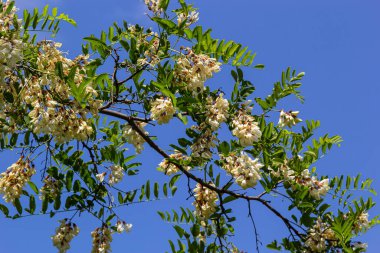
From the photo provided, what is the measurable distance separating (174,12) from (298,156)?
1.32 metres

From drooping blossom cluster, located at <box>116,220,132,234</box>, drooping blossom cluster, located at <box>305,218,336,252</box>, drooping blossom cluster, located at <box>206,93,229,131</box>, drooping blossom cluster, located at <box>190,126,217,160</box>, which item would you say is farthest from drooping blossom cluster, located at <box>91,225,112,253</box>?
drooping blossom cluster, located at <box>305,218,336,252</box>

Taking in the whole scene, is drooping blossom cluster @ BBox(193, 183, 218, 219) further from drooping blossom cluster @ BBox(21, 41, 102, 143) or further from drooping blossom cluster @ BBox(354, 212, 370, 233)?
drooping blossom cluster @ BBox(21, 41, 102, 143)

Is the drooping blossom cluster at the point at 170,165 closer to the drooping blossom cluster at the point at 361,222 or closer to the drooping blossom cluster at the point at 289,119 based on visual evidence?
the drooping blossom cluster at the point at 289,119

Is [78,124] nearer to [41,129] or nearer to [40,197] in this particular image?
[41,129]

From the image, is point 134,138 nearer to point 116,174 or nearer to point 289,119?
point 116,174

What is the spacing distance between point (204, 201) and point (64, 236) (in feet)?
3.48

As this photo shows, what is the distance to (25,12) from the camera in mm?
3553

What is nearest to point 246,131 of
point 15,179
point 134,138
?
point 134,138

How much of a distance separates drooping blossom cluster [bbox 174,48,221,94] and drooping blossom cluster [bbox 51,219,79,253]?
1248mm

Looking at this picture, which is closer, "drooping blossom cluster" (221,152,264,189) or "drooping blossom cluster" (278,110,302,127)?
"drooping blossom cluster" (221,152,264,189)

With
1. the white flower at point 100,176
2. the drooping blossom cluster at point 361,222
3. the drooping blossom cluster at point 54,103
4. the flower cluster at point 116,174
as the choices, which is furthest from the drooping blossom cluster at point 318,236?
the drooping blossom cluster at point 54,103

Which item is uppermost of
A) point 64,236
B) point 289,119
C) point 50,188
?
point 289,119

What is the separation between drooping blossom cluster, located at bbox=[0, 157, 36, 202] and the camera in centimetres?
354

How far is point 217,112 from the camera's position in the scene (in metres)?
3.44
